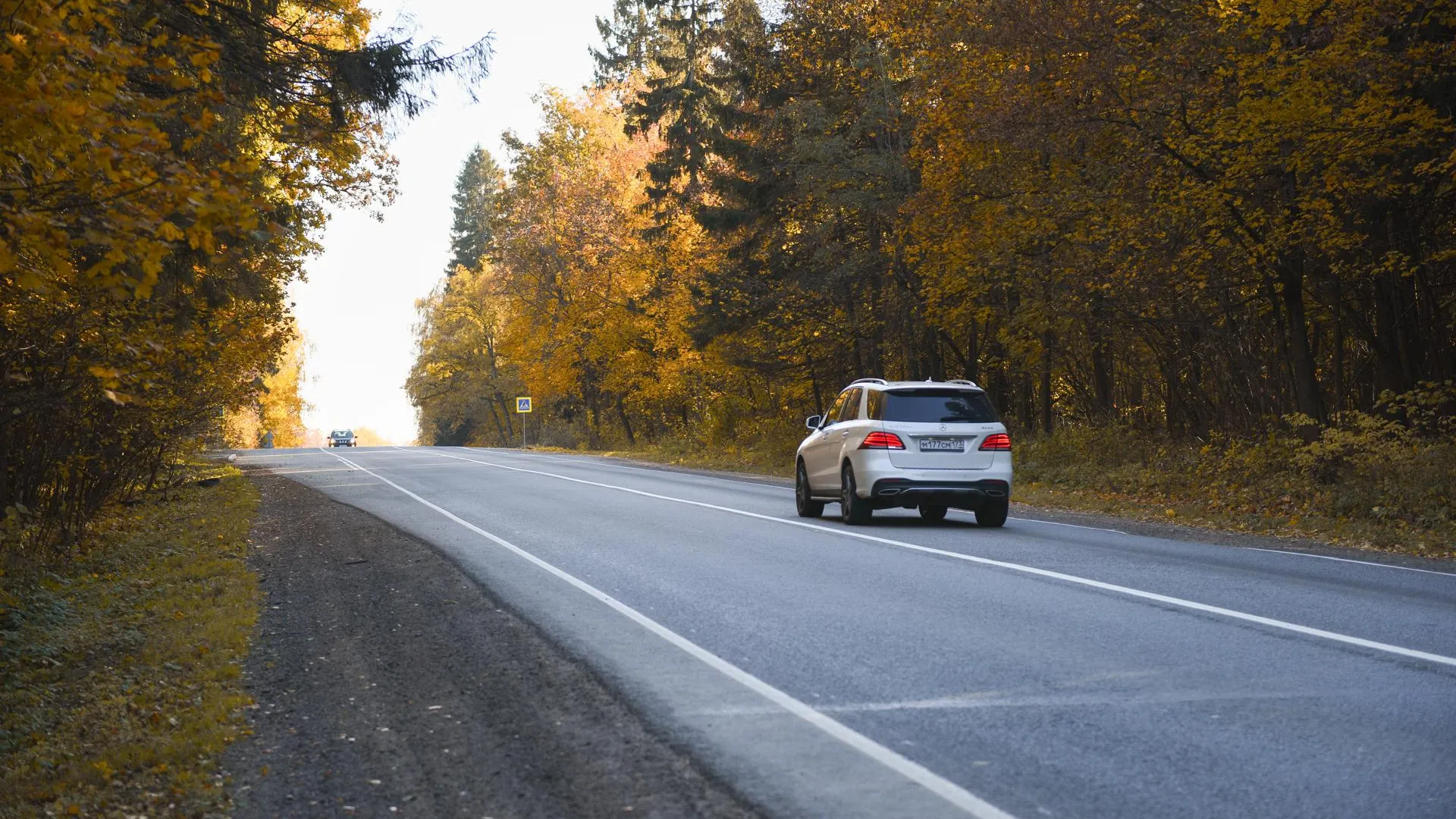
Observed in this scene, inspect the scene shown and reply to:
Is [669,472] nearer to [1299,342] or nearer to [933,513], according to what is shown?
[933,513]

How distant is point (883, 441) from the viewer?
15.7 meters

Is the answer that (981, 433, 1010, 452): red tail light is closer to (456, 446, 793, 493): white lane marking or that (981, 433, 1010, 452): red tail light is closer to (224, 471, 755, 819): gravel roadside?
(224, 471, 755, 819): gravel roadside

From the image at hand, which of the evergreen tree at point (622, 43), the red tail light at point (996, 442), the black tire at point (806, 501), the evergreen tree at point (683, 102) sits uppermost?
the evergreen tree at point (622, 43)

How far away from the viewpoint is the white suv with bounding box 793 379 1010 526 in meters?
15.6

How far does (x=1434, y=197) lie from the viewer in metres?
19.0

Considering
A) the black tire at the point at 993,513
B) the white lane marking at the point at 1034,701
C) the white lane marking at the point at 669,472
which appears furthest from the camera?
the white lane marking at the point at 669,472

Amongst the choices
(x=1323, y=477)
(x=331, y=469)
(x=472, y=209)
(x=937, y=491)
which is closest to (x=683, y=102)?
(x=331, y=469)

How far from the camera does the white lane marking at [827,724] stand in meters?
4.84

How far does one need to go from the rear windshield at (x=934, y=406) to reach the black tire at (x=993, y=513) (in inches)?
42.5

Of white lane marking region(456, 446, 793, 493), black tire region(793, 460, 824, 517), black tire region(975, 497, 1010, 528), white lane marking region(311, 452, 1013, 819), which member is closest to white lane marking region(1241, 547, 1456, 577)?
black tire region(975, 497, 1010, 528)

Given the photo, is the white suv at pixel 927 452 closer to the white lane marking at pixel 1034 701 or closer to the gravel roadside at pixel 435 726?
the gravel roadside at pixel 435 726

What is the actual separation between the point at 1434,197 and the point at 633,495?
558 inches

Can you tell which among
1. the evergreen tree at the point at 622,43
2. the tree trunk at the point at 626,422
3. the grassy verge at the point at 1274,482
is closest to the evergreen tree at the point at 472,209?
the evergreen tree at the point at 622,43

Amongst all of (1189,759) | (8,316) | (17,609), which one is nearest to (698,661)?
(1189,759)
